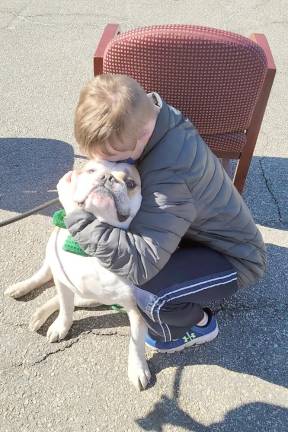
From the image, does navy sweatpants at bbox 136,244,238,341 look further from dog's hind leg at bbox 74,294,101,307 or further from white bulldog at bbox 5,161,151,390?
dog's hind leg at bbox 74,294,101,307

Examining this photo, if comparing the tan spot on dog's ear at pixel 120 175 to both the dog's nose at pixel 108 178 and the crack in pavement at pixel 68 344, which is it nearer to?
the dog's nose at pixel 108 178

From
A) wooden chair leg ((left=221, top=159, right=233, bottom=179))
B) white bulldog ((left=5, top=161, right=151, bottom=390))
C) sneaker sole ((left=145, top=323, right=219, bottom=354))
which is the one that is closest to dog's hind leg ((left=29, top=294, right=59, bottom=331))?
white bulldog ((left=5, top=161, right=151, bottom=390))

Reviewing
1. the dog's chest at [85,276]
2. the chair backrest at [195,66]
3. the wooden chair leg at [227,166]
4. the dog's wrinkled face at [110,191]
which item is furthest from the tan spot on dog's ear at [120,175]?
the wooden chair leg at [227,166]

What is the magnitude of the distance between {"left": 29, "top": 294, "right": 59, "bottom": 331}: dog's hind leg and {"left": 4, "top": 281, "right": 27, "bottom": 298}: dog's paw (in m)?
0.15

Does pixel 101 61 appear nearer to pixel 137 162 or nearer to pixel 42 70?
pixel 137 162

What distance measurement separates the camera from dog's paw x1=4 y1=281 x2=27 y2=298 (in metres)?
2.20

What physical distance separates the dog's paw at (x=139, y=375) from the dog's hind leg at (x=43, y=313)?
1.47ft

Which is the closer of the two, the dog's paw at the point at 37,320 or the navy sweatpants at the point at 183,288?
the navy sweatpants at the point at 183,288

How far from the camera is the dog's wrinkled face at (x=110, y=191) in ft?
4.76

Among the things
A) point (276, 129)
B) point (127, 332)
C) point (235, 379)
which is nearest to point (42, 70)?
point (276, 129)

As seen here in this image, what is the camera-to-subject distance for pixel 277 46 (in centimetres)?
462

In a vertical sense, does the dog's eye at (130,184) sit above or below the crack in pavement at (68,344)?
above

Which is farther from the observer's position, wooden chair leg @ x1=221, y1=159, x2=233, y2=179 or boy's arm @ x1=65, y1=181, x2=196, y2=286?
wooden chair leg @ x1=221, y1=159, x2=233, y2=179

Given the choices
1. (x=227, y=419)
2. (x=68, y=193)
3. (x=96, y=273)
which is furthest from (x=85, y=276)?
(x=227, y=419)
